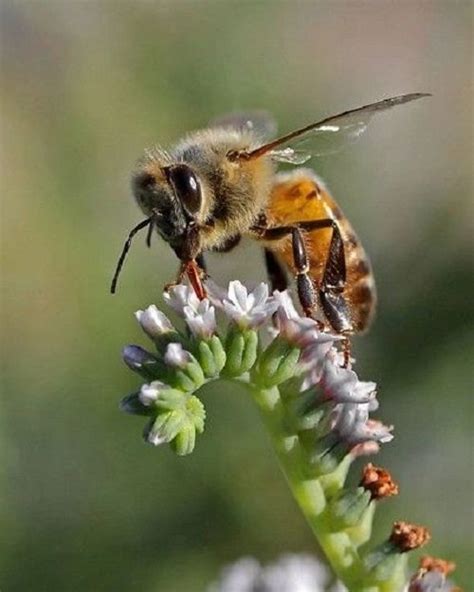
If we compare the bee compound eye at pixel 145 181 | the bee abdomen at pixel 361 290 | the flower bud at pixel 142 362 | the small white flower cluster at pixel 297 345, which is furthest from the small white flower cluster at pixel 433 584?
the bee compound eye at pixel 145 181

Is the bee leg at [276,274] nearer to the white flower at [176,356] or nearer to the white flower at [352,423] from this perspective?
the white flower at [352,423]

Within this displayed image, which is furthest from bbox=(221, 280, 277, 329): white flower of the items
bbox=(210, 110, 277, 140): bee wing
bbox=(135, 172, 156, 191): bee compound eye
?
bbox=(210, 110, 277, 140): bee wing

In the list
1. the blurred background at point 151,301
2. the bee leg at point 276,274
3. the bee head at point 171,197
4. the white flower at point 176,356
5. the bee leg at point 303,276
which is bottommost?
the blurred background at point 151,301

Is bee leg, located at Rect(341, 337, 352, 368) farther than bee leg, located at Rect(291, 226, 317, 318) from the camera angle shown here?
No

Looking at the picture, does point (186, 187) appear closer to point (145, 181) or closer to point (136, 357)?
point (145, 181)

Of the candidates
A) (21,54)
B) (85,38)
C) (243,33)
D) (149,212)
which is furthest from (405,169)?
(149,212)

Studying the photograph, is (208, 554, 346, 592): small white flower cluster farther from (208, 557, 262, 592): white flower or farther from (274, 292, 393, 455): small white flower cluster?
(274, 292, 393, 455): small white flower cluster
